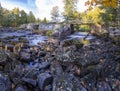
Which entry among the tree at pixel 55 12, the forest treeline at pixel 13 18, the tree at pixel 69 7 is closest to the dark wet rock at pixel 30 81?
the tree at pixel 69 7

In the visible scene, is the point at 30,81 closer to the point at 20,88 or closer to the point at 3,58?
the point at 20,88

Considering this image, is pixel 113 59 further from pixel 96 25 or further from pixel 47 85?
pixel 96 25

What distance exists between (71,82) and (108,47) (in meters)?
8.10

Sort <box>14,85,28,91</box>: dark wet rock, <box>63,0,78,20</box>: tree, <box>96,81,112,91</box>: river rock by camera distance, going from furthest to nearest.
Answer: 1. <box>63,0,78,20</box>: tree
2. <box>96,81,112,91</box>: river rock
3. <box>14,85,28,91</box>: dark wet rock

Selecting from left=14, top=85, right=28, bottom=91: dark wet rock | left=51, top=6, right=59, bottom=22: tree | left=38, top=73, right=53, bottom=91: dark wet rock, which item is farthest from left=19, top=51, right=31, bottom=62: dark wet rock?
left=51, top=6, right=59, bottom=22: tree

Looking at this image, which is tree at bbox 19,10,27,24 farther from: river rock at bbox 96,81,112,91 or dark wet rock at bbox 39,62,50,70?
river rock at bbox 96,81,112,91

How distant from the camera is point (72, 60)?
15312 mm

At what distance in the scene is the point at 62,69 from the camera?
575 inches

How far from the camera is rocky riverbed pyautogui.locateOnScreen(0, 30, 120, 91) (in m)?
12.6

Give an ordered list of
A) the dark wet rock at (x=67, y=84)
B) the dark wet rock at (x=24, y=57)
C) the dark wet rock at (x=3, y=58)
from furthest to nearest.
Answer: the dark wet rock at (x=24, y=57)
the dark wet rock at (x=3, y=58)
the dark wet rock at (x=67, y=84)

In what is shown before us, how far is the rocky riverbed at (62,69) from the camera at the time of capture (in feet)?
41.3

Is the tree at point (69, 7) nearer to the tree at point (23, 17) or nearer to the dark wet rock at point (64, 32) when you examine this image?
the tree at point (23, 17)

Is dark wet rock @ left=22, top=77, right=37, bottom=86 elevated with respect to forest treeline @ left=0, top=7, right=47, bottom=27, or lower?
lower

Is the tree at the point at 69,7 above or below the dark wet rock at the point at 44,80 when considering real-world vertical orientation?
above
